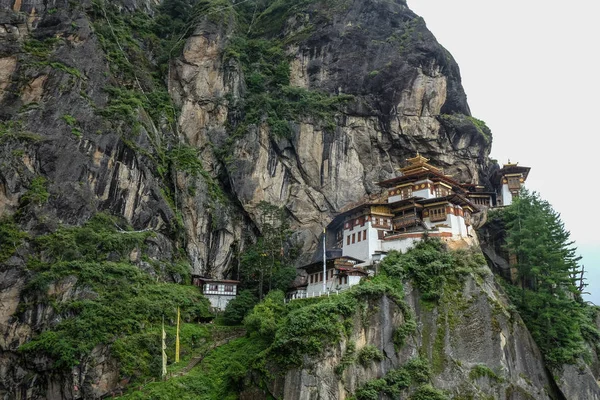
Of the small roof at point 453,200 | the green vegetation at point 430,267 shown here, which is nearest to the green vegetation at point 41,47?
the green vegetation at point 430,267

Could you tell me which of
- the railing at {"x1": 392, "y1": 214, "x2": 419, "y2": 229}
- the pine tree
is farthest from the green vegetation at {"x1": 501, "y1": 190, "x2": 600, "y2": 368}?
the railing at {"x1": 392, "y1": 214, "x2": 419, "y2": 229}

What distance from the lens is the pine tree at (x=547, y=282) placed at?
128 ft

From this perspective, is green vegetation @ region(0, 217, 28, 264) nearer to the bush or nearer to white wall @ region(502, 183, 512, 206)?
the bush

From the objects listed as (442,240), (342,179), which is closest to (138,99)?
(342,179)

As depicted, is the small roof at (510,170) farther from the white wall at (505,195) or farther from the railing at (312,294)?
the railing at (312,294)

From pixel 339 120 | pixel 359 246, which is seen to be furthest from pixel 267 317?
pixel 339 120

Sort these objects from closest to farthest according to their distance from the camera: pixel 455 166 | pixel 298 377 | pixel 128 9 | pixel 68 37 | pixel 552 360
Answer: pixel 298 377
pixel 552 360
pixel 68 37
pixel 455 166
pixel 128 9

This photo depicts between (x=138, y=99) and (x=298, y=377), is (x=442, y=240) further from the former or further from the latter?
(x=138, y=99)

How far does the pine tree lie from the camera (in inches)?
1531

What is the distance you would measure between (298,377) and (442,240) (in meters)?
18.0

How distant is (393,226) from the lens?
47.2m

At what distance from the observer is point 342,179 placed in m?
56.8

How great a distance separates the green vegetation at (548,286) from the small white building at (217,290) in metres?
24.5

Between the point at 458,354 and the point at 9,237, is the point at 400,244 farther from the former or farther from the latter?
the point at 9,237
